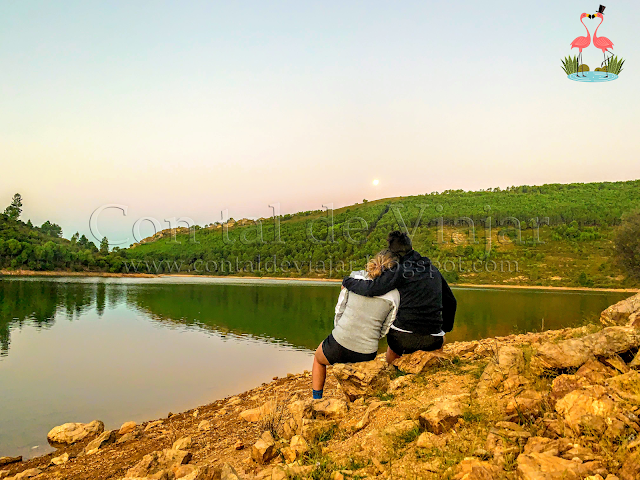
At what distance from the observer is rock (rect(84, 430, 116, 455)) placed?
5.37 meters

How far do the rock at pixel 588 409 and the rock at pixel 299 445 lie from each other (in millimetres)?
1922

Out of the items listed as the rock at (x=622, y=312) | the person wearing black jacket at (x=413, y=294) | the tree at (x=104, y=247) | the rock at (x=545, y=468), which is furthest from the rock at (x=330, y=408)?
the tree at (x=104, y=247)

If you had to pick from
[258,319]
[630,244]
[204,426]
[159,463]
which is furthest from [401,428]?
[630,244]

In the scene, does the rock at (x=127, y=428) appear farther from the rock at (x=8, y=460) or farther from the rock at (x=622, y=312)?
the rock at (x=622, y=312)

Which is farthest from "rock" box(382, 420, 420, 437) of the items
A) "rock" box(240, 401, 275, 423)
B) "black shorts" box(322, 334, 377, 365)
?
"rock" box(240, 401, 275, 423)

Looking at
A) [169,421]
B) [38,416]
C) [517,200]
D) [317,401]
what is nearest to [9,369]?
[38,416]

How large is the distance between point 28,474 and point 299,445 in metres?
3.64

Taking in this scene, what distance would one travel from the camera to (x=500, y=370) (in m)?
3.73

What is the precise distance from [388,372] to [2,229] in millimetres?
102773

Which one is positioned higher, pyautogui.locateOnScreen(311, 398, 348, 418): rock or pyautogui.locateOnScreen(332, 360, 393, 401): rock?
pyautogui.locateOnScreen(332, 360, 393, 401): rock

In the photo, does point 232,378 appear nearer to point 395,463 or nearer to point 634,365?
point 395,463

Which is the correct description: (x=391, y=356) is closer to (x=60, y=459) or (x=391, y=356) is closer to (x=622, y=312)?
(x=622, y=312)

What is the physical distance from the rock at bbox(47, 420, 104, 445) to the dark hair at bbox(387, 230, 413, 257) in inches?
214

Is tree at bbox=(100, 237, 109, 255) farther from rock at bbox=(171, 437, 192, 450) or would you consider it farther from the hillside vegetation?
rock at bbox=(171, 437, 192, 450)
